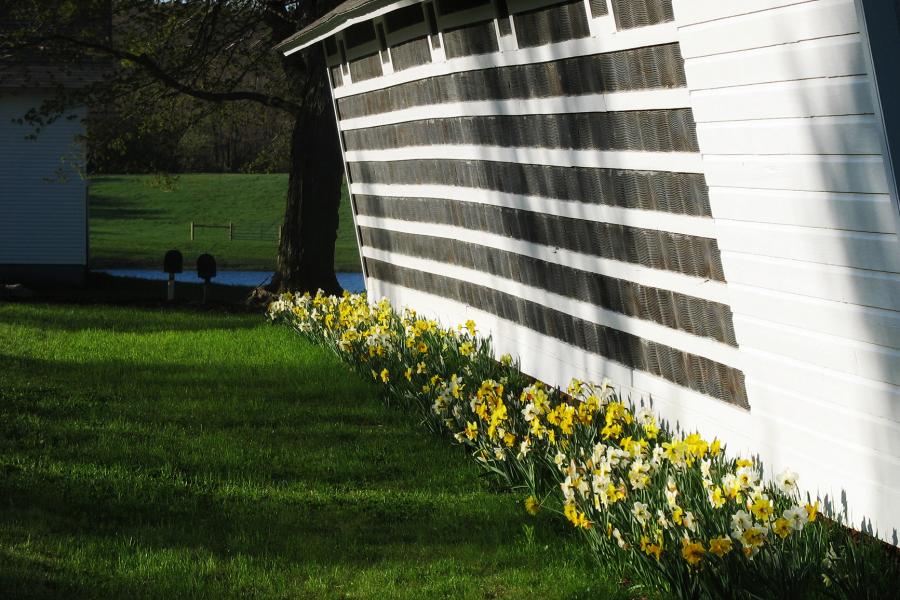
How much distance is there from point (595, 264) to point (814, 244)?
7.10ft

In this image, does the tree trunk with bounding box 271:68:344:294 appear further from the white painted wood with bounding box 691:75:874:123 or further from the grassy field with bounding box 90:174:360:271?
the grassy field with bounding box 90:174:360:271

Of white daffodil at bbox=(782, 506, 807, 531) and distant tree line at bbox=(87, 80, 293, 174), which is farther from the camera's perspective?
distant tree line at bbox=(87, 80, 293, 174)

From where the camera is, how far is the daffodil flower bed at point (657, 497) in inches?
158

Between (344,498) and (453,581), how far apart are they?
1452mm

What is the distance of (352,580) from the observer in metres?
4.91

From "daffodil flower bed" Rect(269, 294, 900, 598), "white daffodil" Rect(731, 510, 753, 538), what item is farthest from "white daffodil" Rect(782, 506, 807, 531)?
"white daffodil" Rect(731, 510, 753, 538)

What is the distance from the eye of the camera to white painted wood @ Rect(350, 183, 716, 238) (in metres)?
5.16

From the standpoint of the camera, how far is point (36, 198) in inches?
974

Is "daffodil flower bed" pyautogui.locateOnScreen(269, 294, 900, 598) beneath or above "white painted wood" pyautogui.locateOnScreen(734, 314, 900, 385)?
beneath

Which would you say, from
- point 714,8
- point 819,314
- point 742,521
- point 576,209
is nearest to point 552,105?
point 576,209

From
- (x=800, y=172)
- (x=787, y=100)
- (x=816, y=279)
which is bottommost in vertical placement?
(x=816, y=279)

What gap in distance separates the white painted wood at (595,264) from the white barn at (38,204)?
53.6ft

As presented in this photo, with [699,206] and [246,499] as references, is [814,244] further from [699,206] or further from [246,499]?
[246,499]

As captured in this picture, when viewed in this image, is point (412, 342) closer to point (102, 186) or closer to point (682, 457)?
point (682, 457)
